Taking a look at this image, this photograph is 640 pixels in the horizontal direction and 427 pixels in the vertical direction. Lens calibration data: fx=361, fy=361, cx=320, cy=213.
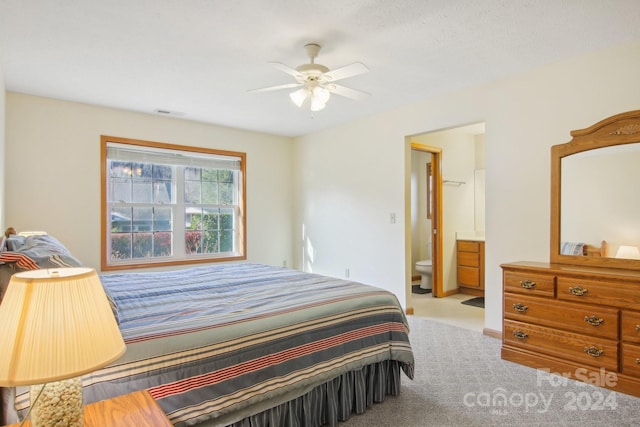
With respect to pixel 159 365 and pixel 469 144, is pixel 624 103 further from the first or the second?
pixel 159 365

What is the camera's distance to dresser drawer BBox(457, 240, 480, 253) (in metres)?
5.22

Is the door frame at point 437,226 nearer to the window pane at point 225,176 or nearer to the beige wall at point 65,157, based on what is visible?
the window pane at point 225,176

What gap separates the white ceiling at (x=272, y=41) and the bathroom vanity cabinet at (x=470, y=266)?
8.24 ft

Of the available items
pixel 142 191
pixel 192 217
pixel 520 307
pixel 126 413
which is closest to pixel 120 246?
pixel 142 191

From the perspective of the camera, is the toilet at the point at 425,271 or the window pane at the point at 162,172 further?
the toilet at the point at 425,271

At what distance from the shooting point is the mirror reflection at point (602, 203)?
104 inches

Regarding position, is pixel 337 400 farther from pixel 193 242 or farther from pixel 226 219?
pixel 226 219

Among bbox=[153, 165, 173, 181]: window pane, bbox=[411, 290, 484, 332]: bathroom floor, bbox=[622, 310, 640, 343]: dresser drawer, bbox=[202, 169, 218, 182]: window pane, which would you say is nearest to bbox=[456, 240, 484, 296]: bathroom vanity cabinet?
bbox=[411, 290, 484, 332]: bathroom floor

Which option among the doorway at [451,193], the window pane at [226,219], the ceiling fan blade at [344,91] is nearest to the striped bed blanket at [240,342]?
the ceiling fan blade at [344,91]

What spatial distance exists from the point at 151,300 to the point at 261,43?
1.91 metres

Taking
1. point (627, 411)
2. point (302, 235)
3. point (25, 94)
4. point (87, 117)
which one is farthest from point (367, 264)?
point (25, 94)

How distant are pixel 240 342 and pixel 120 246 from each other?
3.40 meters

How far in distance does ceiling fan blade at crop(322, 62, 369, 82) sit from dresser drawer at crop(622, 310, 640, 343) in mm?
2305

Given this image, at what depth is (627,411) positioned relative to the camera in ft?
6.96
